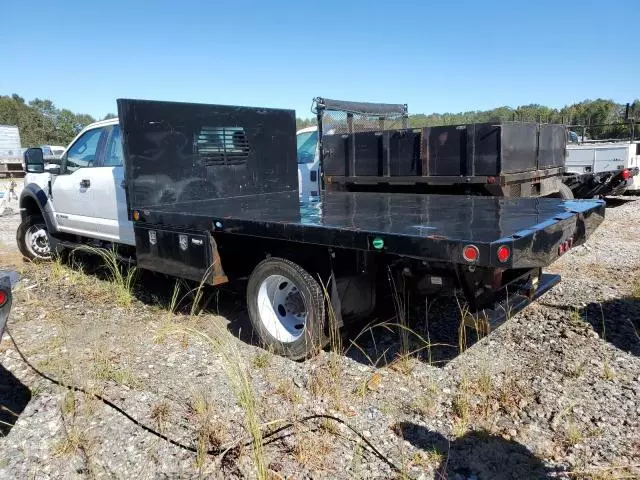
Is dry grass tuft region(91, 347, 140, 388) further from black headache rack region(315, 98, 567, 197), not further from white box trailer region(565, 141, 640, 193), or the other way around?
white box trailer region(565, 141, 640, 193)

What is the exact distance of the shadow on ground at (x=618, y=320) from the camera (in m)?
4.27

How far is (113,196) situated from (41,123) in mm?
74149

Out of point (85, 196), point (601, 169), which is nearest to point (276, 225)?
point (85, 196)

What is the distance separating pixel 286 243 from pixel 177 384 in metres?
1.26

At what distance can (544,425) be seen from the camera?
10.4ft

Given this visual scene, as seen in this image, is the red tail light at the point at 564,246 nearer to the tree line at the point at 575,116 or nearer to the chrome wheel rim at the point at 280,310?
the chrome wheel rim at the point at 280,310

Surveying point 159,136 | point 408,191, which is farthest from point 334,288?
point 408,191

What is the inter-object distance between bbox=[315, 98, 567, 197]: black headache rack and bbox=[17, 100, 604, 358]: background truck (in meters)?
2.03

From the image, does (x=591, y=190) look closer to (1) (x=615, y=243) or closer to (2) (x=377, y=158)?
(1) (x=615, y=243)

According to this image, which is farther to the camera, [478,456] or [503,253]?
[478,456]

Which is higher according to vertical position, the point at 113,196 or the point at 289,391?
the point at 113,196

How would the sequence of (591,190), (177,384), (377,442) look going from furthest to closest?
(591,190)
(177,384)
(377,442)

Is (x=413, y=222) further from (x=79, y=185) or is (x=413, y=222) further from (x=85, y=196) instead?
(x=79, y=185)

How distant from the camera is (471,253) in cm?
280
